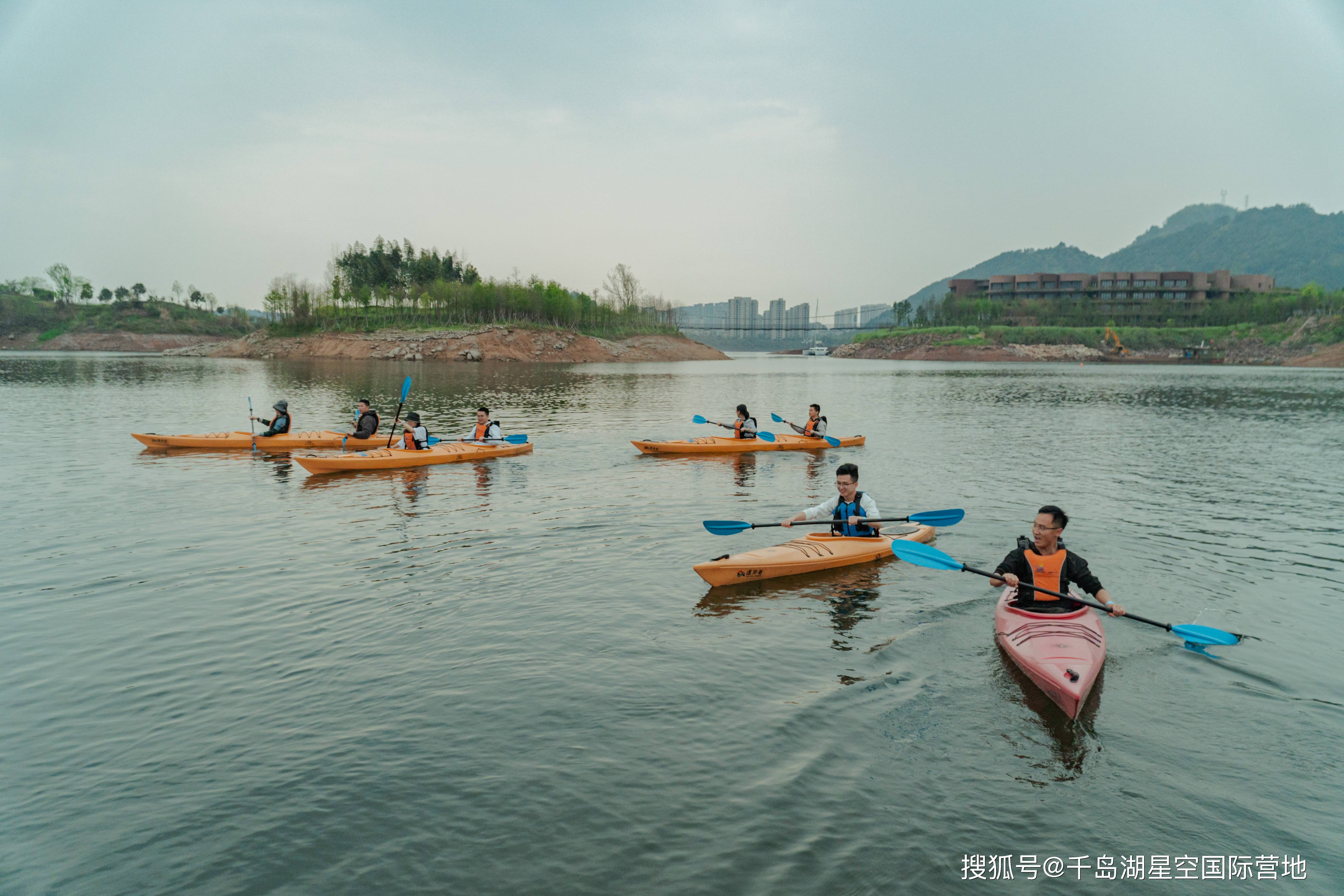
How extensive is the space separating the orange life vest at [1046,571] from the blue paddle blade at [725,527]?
4.28m

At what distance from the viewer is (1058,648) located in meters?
7.61

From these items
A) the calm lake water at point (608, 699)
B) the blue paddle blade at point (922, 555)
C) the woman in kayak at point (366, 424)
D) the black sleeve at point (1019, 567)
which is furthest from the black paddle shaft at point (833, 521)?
the woman in kayak at point (366, 424)

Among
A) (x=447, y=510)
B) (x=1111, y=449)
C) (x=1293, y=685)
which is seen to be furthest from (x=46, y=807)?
(x=1111, y=449)

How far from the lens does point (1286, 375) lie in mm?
77500

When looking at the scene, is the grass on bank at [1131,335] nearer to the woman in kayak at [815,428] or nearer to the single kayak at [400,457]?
the woman in kayak at [815,428]

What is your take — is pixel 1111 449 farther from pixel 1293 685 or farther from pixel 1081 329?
pixel 1081 329

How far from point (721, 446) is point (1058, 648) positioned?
15.1 m

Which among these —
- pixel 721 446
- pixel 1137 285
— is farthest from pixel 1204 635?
pixel 1137 285

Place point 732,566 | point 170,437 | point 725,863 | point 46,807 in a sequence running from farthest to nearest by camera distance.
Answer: point 170,437 → point 732,566 → point 46,807 → point 725,863

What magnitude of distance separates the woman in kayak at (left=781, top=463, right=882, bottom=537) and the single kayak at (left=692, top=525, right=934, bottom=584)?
149 millimetres

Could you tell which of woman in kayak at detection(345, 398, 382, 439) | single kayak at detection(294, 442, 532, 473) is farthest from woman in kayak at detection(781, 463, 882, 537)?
woman in kayak at detection(345, 398, 382, 439)

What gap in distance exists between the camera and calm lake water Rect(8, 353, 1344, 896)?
16.9 feet

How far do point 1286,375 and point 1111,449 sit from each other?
75005mm

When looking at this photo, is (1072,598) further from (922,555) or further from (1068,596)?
(922,555)
